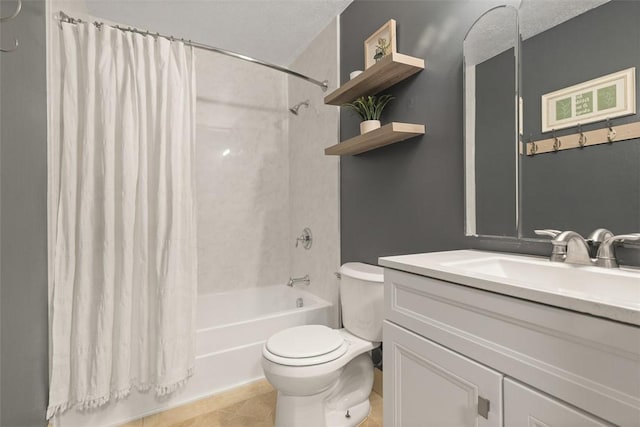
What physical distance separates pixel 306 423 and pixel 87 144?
1697 mm

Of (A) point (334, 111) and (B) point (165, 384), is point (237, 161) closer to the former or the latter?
(A) point (334, 111)

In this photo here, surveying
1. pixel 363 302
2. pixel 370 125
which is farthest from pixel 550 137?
pixel 363 302

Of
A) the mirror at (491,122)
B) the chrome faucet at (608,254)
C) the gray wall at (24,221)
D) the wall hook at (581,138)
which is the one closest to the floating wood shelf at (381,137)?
the mirror at (491,122)

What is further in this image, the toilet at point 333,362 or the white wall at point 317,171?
the white wall at point 317,171

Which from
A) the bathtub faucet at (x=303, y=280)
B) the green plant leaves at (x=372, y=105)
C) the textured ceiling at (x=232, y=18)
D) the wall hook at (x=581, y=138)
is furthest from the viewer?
the bathtub faucet at (x=303, y=280)

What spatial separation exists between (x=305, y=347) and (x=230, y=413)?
0.66 meters

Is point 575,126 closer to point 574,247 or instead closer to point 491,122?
point 491,122

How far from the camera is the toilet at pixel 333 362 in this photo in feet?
4.15

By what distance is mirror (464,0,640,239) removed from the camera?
33.5 inches

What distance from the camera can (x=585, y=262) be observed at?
844 mm

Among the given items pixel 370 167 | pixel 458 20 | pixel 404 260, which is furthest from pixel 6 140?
pixel 458 20

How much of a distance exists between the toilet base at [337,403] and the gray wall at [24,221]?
39.2 inches

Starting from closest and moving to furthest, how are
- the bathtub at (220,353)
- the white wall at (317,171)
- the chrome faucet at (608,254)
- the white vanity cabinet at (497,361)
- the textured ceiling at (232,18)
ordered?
the white vanity cabinet at (497,361) < the chrome faucet at (608,254) < the bathtub at (220,353) < the textured ceiling at (232,18) < the white wall at (317,171)

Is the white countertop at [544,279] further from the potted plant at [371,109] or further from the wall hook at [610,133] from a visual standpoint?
the potted plant at [371,109]
